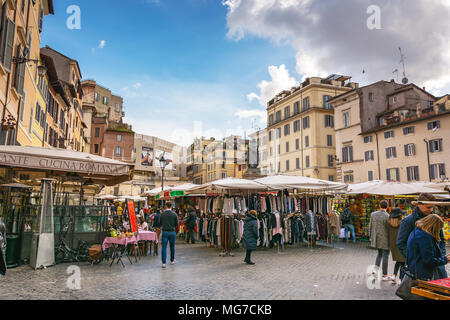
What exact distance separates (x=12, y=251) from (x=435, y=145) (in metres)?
34.8

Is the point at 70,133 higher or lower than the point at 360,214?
higher

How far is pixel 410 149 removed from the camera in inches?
1334

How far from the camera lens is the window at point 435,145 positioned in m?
31.3

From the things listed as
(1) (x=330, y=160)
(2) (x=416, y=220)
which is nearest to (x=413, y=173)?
(1) (x=330, y=160)

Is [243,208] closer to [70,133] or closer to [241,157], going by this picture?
[70,133]

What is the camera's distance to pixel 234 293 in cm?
637

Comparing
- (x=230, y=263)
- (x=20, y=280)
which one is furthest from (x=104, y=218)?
(x=230, y=263)

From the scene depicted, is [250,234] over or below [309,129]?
below

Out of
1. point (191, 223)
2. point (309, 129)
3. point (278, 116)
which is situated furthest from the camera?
point (278, 116)

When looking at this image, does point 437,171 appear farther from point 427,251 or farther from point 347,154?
point 427,251

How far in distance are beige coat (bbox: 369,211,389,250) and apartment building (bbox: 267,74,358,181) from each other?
3821 cm

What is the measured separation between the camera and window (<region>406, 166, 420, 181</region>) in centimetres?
3309
